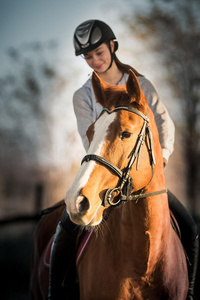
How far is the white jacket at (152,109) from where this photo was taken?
1.90m

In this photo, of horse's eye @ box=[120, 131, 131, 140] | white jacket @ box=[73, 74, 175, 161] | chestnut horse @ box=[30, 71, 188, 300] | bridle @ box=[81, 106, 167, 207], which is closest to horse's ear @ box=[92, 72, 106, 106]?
chestnut horse @ box=[30, 71, 188, 300]

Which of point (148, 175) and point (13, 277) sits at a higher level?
point (148, 175)

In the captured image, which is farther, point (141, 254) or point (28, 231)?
point (28, 231)

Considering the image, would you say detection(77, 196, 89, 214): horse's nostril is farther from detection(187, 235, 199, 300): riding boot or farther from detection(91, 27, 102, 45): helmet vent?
detection(91, 27, 102, 45): helmet vent

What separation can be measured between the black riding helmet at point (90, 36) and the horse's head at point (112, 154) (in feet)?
2.26

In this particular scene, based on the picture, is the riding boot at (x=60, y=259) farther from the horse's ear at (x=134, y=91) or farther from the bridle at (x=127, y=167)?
the horse's ear at (x=134, y=91)

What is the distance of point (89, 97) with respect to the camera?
2.16 meters

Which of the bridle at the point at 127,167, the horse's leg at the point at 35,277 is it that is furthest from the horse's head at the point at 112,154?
the horse's leg at the point at 35,277

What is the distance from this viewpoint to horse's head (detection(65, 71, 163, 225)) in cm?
122

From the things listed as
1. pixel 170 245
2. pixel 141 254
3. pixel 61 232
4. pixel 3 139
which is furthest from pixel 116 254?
pixel 3 139

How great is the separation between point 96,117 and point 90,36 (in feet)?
2.11

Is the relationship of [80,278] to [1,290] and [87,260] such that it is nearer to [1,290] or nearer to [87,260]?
[87,260]

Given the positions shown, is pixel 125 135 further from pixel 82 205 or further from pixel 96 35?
pixel 96 35

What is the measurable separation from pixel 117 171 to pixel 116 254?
546 millimetres
